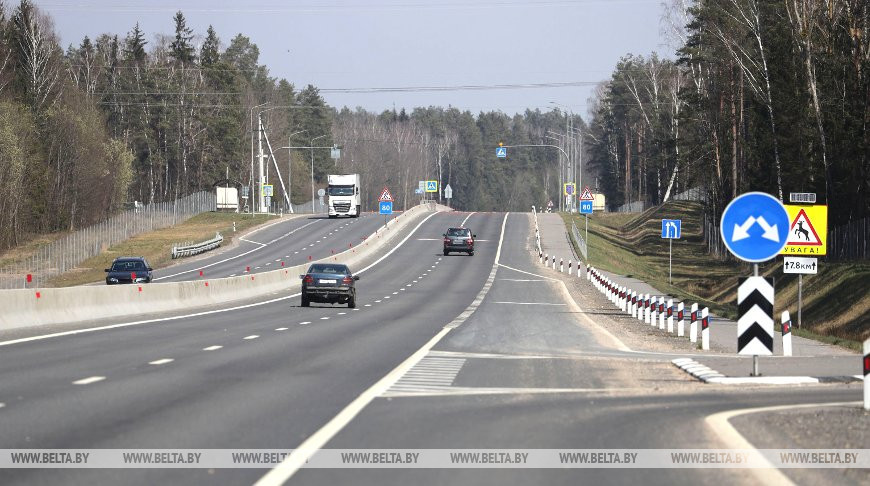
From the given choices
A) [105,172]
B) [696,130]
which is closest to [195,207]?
[105,172]

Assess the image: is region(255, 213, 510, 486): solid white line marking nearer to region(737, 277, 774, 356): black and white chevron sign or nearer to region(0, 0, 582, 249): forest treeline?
region(737, 277, 774, 356): black and white chevron sign

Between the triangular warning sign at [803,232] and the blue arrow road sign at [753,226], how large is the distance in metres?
14.1

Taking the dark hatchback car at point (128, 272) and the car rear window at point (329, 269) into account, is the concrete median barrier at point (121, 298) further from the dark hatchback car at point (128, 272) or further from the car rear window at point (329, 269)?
the dark hatchback car at point (128, 272)

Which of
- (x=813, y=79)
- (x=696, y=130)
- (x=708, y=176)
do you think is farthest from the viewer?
(x=696, y=130)

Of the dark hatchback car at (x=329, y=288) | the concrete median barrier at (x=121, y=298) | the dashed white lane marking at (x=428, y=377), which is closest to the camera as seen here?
the dashed white lane marking at (x=428, y=377)

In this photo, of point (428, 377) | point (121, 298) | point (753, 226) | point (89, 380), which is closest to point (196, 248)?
point (121, 298)

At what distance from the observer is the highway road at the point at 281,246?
7144cm

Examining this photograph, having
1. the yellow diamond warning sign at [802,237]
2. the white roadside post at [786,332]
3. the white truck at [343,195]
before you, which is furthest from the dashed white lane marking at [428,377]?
the white truck at [343,195]

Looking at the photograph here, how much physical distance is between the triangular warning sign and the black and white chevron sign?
1362 centimetres

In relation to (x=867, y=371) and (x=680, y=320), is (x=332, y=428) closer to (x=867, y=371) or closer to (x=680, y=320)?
(x=867, y=371)

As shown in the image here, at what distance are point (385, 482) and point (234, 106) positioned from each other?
144m

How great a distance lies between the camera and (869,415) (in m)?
12.6

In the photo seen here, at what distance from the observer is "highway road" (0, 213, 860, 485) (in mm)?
9594

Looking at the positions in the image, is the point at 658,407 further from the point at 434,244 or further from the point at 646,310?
the point at 434,244
